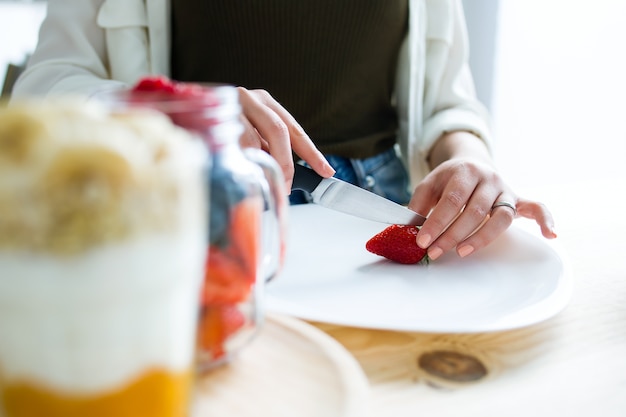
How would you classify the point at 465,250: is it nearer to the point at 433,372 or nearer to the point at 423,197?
the point at 423,197

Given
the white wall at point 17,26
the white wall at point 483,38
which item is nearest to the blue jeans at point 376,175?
the white wall at point 483,38

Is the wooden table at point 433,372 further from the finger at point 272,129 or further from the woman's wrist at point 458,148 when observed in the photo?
the woman's wrist at point 458,148

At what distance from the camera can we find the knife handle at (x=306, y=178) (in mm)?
581

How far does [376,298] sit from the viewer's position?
49 cm

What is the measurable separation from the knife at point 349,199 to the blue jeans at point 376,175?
0.98 feet

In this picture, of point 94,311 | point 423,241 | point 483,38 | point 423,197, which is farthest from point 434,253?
point 483,38

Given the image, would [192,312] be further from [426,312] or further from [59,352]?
[426,312]

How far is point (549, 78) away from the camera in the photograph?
1888 millimetres

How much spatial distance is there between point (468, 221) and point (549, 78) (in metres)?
1.46

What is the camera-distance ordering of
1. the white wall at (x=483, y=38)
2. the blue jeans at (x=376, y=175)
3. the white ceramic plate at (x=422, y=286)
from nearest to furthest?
the white ceramic plate at (x=422, y=286) → the blue jeans at (x=376, y=175) → the white wall at (x=483, y=38)

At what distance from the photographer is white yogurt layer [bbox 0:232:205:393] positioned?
0.22m

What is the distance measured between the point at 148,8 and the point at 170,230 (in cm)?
78

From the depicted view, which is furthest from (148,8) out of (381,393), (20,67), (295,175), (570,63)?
(570,63)

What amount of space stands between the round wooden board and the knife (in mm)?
246
